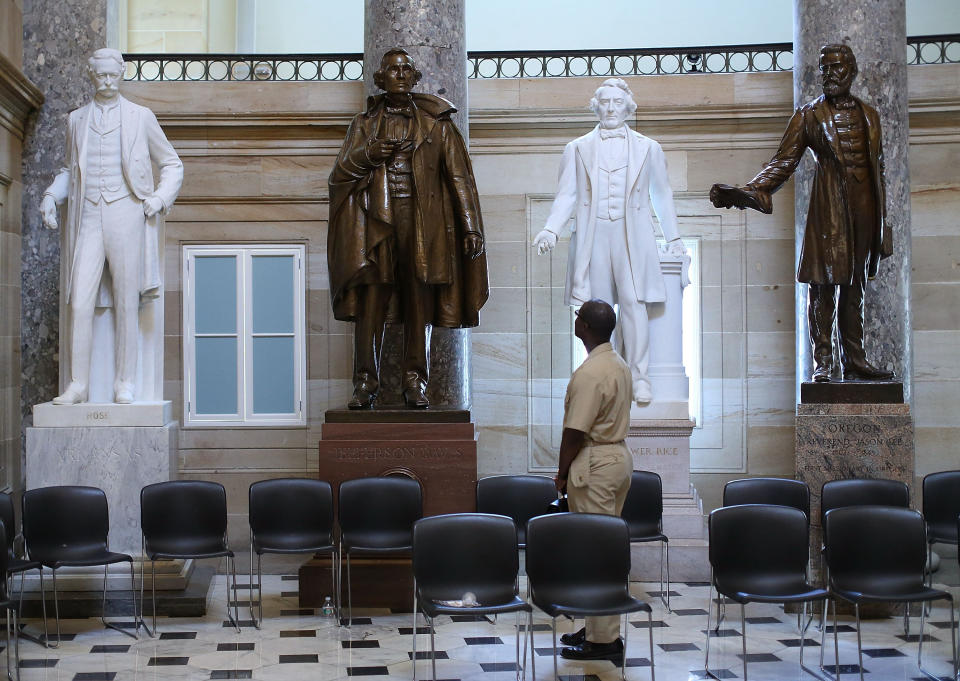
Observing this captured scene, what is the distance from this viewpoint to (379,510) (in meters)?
7.11

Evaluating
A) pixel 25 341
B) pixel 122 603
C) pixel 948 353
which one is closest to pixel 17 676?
pixel 122 603

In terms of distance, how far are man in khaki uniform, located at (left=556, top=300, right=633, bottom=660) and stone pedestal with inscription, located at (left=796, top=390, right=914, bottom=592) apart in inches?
80.6

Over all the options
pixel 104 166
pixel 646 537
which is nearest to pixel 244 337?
pixel 104 166

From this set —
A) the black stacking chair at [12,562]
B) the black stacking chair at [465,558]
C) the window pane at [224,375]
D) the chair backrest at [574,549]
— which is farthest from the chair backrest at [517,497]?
the window pane at [224,375]

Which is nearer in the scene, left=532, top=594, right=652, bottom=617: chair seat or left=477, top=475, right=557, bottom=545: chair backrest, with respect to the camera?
left=532, top=594, right=652, bottom=617: chair seat

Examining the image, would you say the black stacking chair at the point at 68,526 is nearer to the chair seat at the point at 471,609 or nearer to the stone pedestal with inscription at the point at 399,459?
the stone pedestal with inscription at the point at 399,459

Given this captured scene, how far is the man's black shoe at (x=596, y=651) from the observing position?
19.3 feet

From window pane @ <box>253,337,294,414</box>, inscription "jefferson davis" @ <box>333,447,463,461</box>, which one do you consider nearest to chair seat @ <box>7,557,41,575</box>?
inscription "jefferson davis" @ <box>333,447,463,461</box>

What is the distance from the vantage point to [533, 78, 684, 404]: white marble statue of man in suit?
28.3ft

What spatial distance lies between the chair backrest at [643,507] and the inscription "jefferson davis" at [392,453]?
1136 mm

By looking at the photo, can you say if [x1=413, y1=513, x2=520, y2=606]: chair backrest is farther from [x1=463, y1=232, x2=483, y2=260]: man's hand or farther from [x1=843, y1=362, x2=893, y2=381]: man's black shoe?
[x1=843, y1=362, x2=893, y2=381]: man's black shoe

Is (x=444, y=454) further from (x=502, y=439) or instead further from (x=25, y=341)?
(x=25, y=341)

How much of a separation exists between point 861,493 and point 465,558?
2.76m

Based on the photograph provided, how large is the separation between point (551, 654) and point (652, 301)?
321 cm
